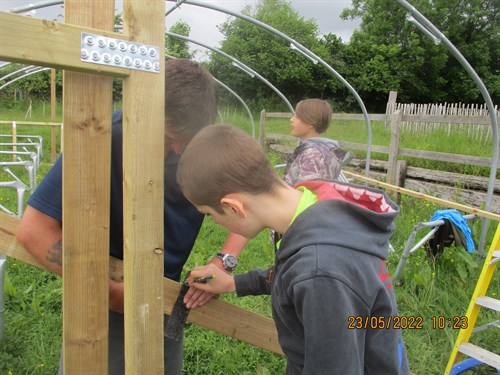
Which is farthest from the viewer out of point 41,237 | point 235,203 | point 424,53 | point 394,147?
point 424,53

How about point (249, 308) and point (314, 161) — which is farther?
point (249, 308)

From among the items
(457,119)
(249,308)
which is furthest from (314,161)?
(457,119)

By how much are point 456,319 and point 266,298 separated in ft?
4.85

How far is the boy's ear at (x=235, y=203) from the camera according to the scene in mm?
998

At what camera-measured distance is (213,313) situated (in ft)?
4.89

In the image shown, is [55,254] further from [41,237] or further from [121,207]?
[121,207]

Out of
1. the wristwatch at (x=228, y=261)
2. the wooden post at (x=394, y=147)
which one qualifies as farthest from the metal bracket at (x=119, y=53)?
the wooden post at (x=394, y=147)

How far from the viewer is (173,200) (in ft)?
4.84

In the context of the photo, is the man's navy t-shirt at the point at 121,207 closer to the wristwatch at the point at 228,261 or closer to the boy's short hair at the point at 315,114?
the wristwatch at the point at 228,261

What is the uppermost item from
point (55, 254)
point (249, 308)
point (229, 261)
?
point (55, 254)

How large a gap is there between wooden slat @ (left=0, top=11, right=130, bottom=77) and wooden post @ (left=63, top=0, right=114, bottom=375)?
60 mm

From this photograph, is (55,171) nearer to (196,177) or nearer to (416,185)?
(196,177)

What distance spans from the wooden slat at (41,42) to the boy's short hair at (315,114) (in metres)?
2.89

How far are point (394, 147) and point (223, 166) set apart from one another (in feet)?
20.9
